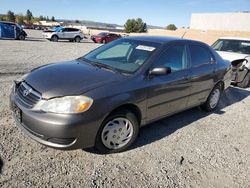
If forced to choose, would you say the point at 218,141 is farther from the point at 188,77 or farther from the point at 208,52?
the point at 208,52

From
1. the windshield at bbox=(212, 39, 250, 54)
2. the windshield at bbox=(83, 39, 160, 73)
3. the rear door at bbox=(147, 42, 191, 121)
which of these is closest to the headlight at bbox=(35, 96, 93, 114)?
the windshield at bbox=(83, 39, 160, 73)

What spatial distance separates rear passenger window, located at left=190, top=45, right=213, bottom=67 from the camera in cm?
457

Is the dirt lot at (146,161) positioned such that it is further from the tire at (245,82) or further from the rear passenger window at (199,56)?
the tire at (245,82)

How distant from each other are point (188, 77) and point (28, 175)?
9.90 ft

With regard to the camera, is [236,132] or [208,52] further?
[208,52]

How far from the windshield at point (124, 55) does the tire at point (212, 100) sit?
214cm

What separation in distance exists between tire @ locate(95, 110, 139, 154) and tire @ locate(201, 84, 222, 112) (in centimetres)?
249

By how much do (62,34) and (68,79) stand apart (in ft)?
80.9

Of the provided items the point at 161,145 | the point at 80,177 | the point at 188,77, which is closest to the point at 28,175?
the point at 80,177

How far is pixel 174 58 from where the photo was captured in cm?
413

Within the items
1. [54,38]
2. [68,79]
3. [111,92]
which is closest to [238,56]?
[111,92]

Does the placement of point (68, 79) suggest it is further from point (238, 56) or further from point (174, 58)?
point (238, 56)

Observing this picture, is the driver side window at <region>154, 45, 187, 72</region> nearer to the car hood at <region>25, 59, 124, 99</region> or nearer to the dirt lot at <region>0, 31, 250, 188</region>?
the car hood at <region>25, 59, 124, 99</region>

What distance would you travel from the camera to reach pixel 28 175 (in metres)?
2.81
